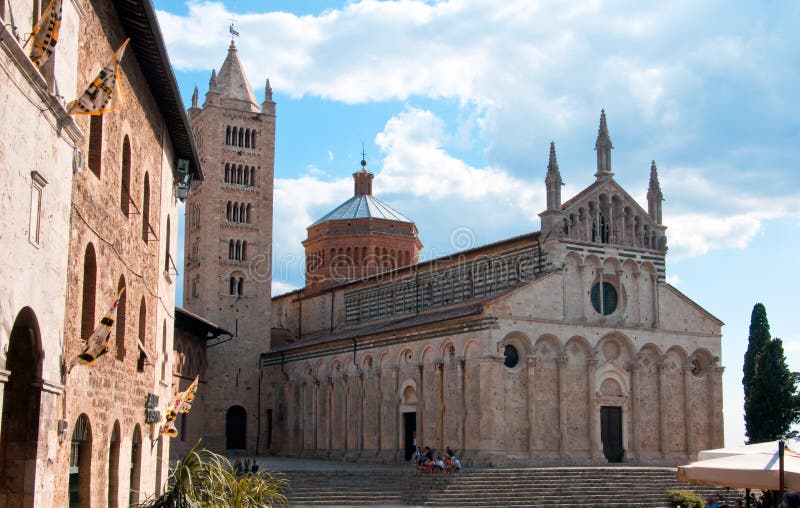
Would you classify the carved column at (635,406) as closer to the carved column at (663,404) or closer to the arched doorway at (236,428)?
the carved column at (663,404)

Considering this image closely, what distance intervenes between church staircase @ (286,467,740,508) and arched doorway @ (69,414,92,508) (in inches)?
742

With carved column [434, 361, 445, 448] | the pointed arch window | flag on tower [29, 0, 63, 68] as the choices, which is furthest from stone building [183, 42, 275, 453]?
flag on tower [29, 0, 63, 68]

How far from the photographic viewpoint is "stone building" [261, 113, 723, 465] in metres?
40.6

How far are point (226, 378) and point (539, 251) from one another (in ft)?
74.3

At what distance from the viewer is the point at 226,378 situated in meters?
57.4

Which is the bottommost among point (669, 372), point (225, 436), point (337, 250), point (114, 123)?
point (225, 436)

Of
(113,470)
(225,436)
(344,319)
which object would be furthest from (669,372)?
(113,470)

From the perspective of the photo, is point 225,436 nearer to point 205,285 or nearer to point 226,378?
point 226,378

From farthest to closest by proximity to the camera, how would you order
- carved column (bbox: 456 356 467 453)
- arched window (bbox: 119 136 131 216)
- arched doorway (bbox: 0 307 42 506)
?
carved column (bbox: 456 356 467 453)
arched window (bbox: 119 136 131 216)
arched doorway (bbox: 0 307 42 506)

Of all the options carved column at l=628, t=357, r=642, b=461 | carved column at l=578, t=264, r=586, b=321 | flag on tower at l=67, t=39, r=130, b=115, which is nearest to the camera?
flag on tower at l=67, t=39, r=130, b=115

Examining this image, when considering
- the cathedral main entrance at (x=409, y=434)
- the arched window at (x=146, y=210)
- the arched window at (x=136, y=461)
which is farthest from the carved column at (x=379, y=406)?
the arched window at (x=146, y=210)

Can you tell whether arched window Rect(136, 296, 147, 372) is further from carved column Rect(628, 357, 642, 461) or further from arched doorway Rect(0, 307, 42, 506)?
carved column Rect(628, 357, 642, 461)

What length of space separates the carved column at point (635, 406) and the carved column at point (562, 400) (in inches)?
138

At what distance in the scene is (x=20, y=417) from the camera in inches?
489
